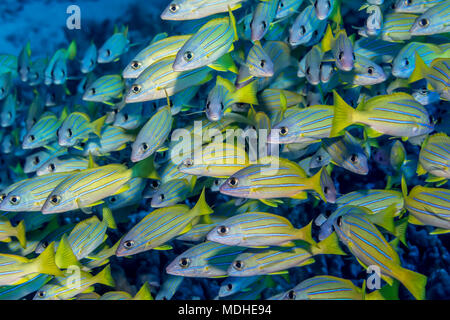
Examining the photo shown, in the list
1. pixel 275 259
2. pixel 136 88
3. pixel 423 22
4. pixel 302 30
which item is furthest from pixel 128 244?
pixel 423 22

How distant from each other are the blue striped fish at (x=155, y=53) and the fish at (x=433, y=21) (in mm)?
2326

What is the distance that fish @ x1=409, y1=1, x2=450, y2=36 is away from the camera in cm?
337

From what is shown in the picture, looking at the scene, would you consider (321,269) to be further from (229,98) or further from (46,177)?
(46,177)

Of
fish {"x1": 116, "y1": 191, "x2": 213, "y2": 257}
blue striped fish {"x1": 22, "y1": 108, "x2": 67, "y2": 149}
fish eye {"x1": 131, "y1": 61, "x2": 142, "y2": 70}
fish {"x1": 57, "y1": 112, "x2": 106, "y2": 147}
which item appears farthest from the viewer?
blue striped fish {"x1": 22, "y1": 108, "x2": 67, "y2": 149}

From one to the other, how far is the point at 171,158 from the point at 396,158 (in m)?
2.59

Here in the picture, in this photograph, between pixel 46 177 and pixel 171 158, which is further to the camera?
pixel 171 158

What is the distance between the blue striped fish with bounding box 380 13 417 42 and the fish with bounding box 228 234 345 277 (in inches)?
95.0

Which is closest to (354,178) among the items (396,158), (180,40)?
(396,158)

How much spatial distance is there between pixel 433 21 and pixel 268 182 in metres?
2.39

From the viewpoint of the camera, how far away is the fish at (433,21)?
337 centimetres

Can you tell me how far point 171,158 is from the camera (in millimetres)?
3635

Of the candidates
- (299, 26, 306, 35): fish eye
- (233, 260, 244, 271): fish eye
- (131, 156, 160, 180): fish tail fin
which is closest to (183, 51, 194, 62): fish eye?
(131, 156, 160, 180): fish tail fin

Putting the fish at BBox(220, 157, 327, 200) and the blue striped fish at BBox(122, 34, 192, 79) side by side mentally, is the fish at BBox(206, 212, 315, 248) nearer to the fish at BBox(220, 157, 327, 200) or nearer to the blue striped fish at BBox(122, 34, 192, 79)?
the fish at BBox(220, 157, 327, 200)

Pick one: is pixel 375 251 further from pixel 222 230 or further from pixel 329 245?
pixel 222 230
